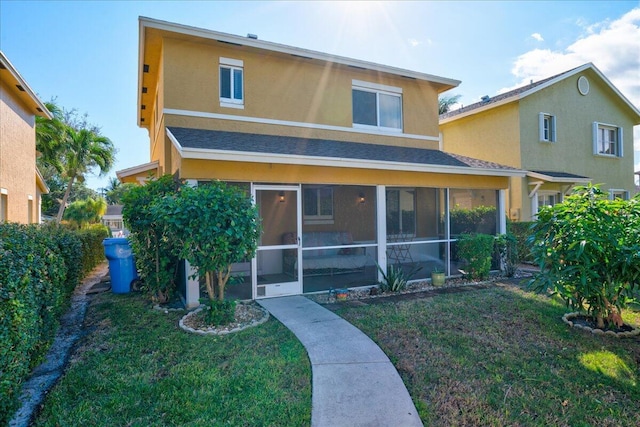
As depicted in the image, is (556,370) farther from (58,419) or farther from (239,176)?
(239,176)

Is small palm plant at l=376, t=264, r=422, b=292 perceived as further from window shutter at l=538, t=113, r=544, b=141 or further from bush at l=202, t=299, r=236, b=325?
window shutter at l=538, t=113, r=544, b=141

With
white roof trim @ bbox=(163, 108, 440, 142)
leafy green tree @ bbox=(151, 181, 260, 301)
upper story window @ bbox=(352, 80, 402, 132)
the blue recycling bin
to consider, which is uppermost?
upper story window @ bbox=(352, 80, 402, 132)

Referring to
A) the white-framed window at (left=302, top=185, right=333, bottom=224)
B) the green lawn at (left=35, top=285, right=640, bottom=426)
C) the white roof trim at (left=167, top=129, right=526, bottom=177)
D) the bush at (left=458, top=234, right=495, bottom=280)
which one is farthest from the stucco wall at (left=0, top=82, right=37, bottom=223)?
the bush at (left=458, top=234, right=495, bottom=280)

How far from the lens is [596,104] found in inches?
662

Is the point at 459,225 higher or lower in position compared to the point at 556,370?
higher

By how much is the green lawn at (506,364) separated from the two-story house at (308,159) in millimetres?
2225

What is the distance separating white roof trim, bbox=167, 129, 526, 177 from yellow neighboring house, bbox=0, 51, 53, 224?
7333 mm

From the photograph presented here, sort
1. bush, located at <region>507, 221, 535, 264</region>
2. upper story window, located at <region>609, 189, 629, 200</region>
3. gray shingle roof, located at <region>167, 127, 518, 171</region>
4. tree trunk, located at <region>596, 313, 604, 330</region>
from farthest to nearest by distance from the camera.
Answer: upper story window, located at <region>609, 189, 629, 200</region> < bush, located at <region>507, 221, 535, 264</region> < gray shingle roof, located at <region>167, 127, 518, 171</region> < tree trunk, located at <region>596, 313, 604, 330</region>

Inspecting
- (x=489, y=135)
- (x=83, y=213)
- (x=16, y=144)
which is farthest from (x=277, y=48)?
(x=83, y=213)

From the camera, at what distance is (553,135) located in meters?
15.5

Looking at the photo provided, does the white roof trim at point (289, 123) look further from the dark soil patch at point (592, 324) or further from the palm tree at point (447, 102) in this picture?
the palm tree at point (447, 102)

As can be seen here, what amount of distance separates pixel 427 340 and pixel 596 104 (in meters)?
18.1

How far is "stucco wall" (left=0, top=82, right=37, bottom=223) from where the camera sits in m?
11.2

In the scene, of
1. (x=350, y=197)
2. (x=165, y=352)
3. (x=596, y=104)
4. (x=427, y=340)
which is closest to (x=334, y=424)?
(x=427, y=340)
